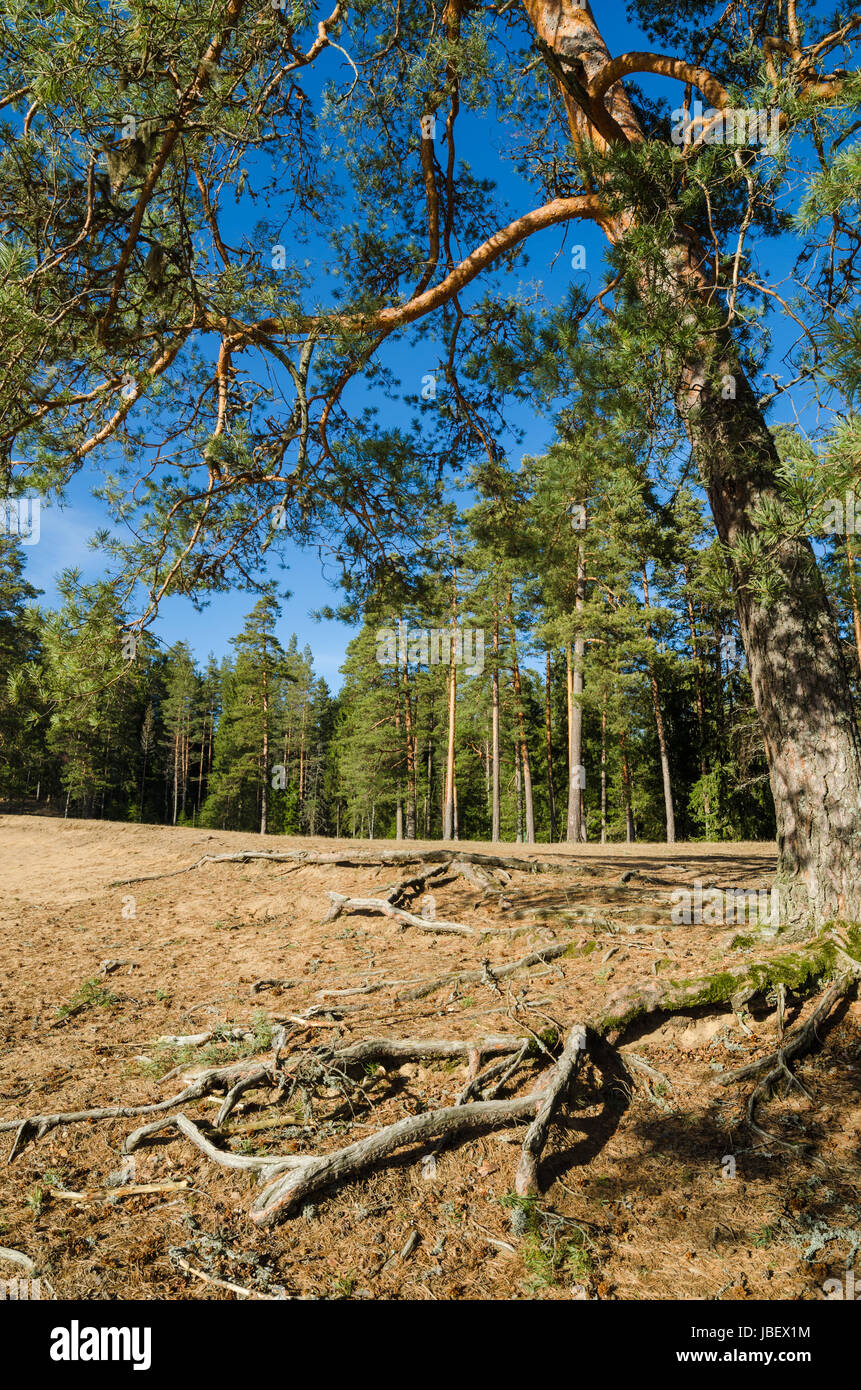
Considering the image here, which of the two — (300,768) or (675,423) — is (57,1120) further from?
(300,768)

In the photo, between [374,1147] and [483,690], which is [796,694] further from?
[483,690]

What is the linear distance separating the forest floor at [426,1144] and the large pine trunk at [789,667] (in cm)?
82

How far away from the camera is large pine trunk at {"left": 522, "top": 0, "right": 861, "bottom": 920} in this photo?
4277mm

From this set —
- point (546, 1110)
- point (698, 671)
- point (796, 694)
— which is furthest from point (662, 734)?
point (546, 1110)

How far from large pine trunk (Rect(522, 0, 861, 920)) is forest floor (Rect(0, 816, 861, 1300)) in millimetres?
823

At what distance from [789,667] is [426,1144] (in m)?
3.62

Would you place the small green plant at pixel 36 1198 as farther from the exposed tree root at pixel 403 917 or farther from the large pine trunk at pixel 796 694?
the large pine trunk at pixel 796 694

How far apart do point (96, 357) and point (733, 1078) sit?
6112 mm

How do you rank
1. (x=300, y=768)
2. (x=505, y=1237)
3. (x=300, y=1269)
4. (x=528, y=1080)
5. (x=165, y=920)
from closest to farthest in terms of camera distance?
(x=300, y=1269) → (x=505, y=1237) → (x=528, y=1080) → (x=165, y=920) → (x=300, y=768)

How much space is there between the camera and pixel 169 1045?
4324 mm

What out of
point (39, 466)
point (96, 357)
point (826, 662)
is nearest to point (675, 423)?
point (826, 662)

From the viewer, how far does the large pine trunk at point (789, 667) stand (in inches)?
168

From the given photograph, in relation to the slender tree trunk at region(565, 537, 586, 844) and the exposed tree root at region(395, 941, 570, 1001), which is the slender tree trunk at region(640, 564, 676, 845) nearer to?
the slender tree trunk at region(565, 537, 586, 844)
